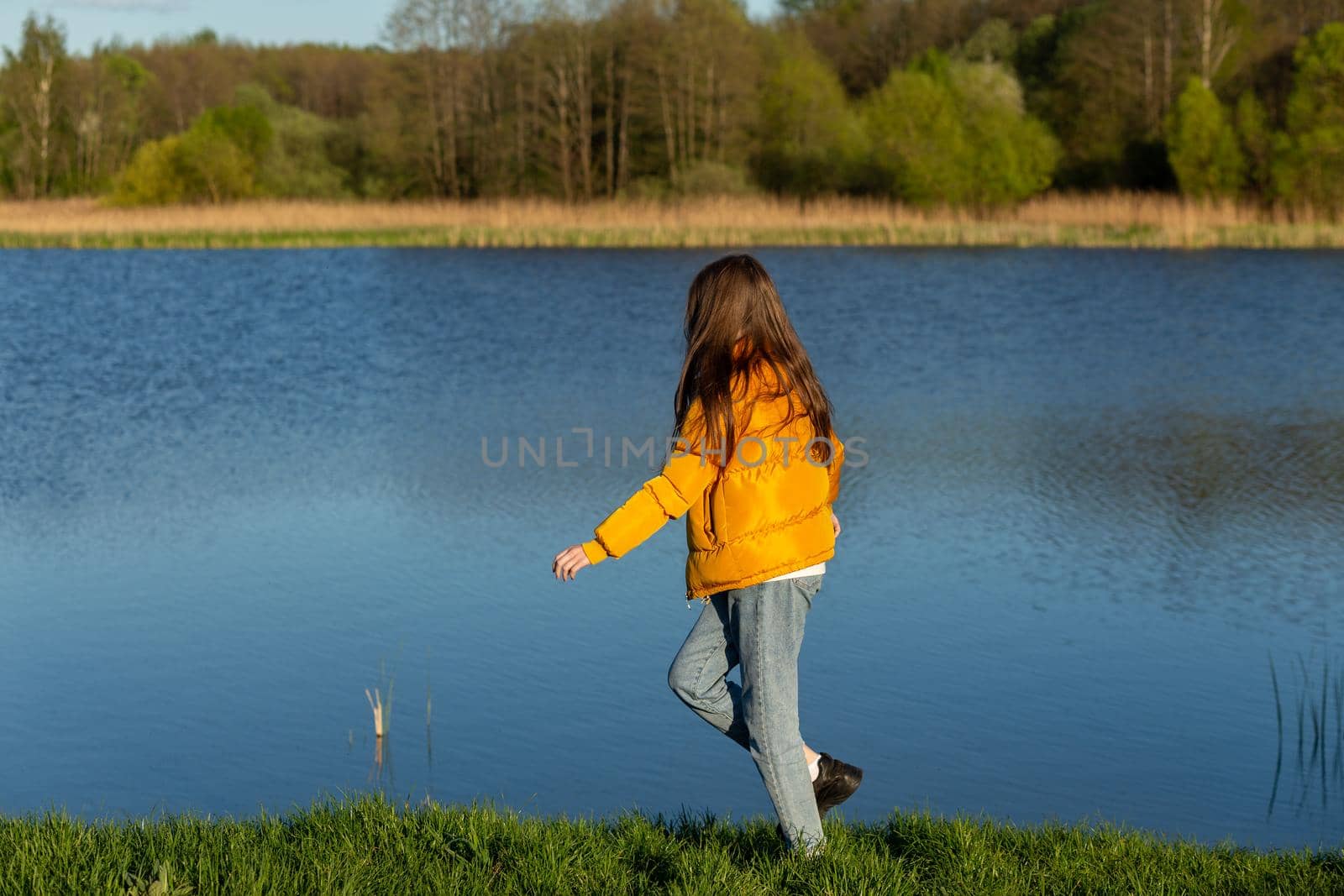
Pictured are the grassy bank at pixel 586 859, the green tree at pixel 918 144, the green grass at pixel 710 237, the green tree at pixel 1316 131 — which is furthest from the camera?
the green tree at pixel 918 144

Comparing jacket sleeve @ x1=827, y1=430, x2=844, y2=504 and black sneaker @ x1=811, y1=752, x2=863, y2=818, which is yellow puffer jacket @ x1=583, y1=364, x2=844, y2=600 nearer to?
jacket sleeve @ x1=827, y1=430, x2=844, y2=504

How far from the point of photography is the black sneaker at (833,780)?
3.97 metres

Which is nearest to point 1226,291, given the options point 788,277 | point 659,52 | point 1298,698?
point 788,277

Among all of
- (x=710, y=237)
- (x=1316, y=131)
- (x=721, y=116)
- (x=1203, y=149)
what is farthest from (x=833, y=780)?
(x=721, y=116)

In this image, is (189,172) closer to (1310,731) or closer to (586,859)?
(1310,731)

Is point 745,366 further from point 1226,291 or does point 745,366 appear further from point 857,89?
point 857,89

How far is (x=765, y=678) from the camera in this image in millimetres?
3666

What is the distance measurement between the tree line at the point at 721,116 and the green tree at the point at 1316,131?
1.93ft

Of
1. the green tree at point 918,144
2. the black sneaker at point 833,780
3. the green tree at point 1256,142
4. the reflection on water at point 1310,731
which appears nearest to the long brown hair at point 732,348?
the black sneaker at point 833,780

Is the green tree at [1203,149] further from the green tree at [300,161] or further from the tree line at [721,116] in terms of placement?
the green tree at [300,161]

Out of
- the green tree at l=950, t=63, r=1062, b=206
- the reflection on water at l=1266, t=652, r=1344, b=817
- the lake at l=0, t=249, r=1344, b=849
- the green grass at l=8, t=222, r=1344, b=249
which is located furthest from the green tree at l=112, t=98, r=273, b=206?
the reflection on water at l=1266, t=652, r=1344, b=817

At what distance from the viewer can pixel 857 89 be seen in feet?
225

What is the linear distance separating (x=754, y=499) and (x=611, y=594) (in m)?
4.00

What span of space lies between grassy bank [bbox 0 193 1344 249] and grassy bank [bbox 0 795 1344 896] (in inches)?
1227
